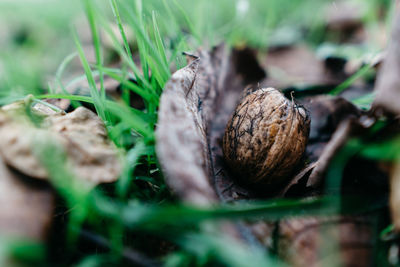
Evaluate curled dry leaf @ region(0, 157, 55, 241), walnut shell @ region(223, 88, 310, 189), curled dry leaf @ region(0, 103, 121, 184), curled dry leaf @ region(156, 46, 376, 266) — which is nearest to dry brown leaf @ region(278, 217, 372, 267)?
curled dry leaf @ region(156, 46, 376, 266)

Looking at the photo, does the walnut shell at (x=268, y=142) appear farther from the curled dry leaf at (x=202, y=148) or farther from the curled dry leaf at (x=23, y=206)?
the curled dry leaf at (x=23, y=206)

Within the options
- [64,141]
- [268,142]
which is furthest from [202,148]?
[64,141]

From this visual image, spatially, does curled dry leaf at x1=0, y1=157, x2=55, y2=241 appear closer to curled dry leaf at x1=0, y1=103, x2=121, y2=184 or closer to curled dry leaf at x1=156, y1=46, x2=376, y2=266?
curled dry leaf at x1=0, y1=103, x2=121, y2=184

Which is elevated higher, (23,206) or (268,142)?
(268,142)

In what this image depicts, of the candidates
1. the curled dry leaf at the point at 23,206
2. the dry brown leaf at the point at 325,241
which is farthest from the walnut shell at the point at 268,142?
the curled dry leaf at the point at 23,206

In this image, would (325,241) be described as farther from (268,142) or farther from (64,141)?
(64,141)

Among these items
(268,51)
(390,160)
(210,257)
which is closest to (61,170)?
(210,257)

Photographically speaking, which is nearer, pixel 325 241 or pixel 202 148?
pixel 325 241
